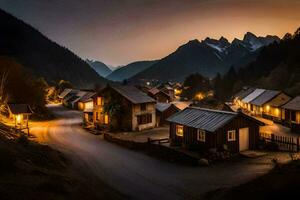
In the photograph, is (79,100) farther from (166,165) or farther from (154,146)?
(166,165)

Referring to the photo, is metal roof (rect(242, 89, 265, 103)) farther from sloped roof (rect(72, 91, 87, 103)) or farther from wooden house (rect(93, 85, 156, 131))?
sloped roof (rect(72, 91, 87, 103))

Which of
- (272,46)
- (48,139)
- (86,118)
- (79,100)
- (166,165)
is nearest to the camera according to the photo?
(166,165)

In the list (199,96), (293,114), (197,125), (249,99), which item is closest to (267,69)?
(199,96)

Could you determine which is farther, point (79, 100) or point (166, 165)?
point (79, 100)

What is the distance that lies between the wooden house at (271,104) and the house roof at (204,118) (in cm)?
2468

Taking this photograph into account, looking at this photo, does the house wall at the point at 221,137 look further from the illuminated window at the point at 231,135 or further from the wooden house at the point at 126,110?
the wooden house at the point at 126,110

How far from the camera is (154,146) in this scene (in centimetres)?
3734

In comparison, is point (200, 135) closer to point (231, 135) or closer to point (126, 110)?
point (231, 135)

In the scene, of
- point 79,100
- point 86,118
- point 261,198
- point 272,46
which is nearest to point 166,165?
point 261,198

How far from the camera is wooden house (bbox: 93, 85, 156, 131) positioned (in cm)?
5184

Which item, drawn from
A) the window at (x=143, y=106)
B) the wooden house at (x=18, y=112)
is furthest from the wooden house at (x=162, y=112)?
the wooden house at (x=18, y=112)

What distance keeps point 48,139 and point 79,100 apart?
44.0 meters

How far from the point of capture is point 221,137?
1276 inches

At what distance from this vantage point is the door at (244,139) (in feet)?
110
